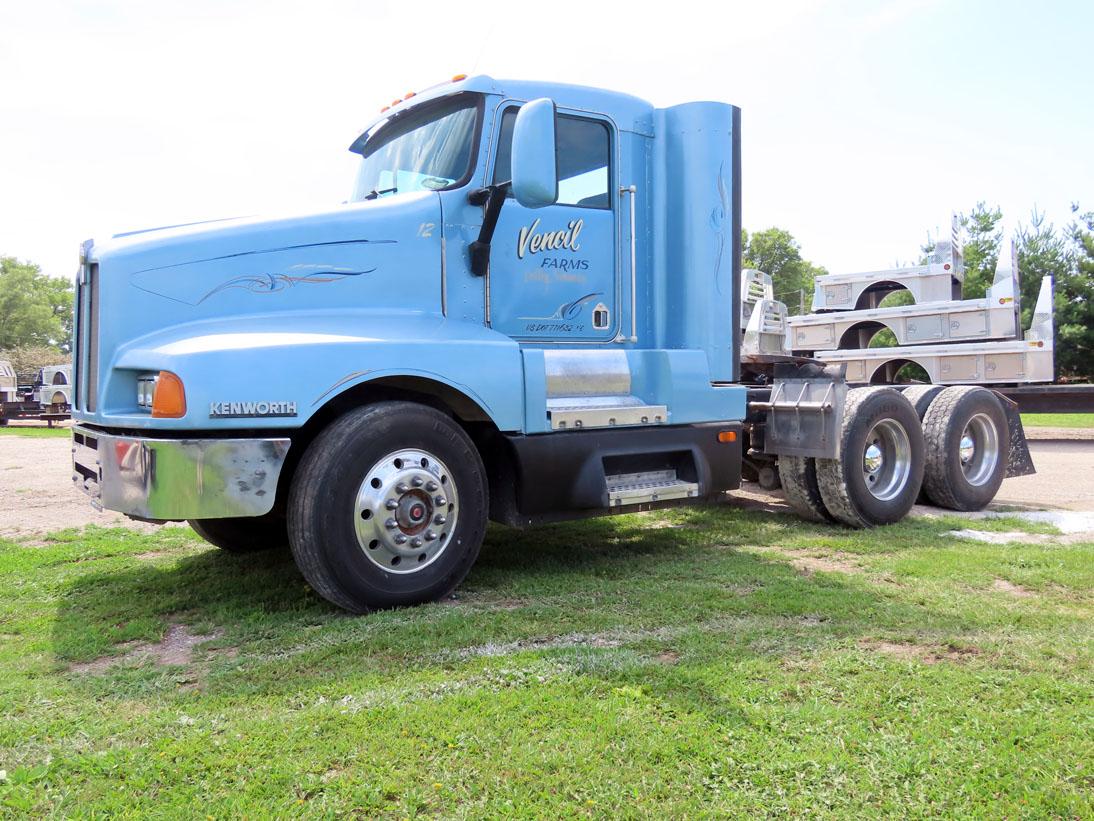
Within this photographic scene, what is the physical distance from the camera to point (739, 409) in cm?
610

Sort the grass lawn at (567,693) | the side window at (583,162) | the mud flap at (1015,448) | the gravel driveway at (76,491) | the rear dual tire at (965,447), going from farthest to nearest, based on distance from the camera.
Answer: the mud flap at (1015,448) → the rear dual tire at (965,447) → the gravel driveway at (76,491) → the side window at (583,162) → the grass lawn at (567,693)

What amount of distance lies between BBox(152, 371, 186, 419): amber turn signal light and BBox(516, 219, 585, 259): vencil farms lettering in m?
2.20

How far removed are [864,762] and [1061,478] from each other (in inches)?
363

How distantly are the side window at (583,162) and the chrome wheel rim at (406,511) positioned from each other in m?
2.06

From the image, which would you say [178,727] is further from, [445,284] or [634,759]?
[445,284]

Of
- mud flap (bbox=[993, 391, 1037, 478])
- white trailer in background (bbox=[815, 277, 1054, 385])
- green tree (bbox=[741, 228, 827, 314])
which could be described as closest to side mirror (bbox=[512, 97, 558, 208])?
mud flap (bbox=[993, 391, 1037, 478])

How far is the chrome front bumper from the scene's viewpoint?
157 inches

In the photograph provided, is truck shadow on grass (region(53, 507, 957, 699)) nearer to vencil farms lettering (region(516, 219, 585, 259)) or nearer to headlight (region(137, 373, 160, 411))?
headlight (region(137, 373, 160, 411))

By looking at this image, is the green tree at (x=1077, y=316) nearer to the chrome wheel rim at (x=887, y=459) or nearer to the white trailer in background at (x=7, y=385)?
the chrome wheel rim at (x=887, y=459)

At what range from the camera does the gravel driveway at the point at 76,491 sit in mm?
7559

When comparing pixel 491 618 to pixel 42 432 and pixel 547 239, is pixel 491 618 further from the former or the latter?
pixel 42 432

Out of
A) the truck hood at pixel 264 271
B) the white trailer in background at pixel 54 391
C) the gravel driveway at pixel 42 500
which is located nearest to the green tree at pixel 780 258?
the white trailer in background at pixel 54 391

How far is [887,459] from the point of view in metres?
7.46

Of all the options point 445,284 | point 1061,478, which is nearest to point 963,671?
point 445,284
